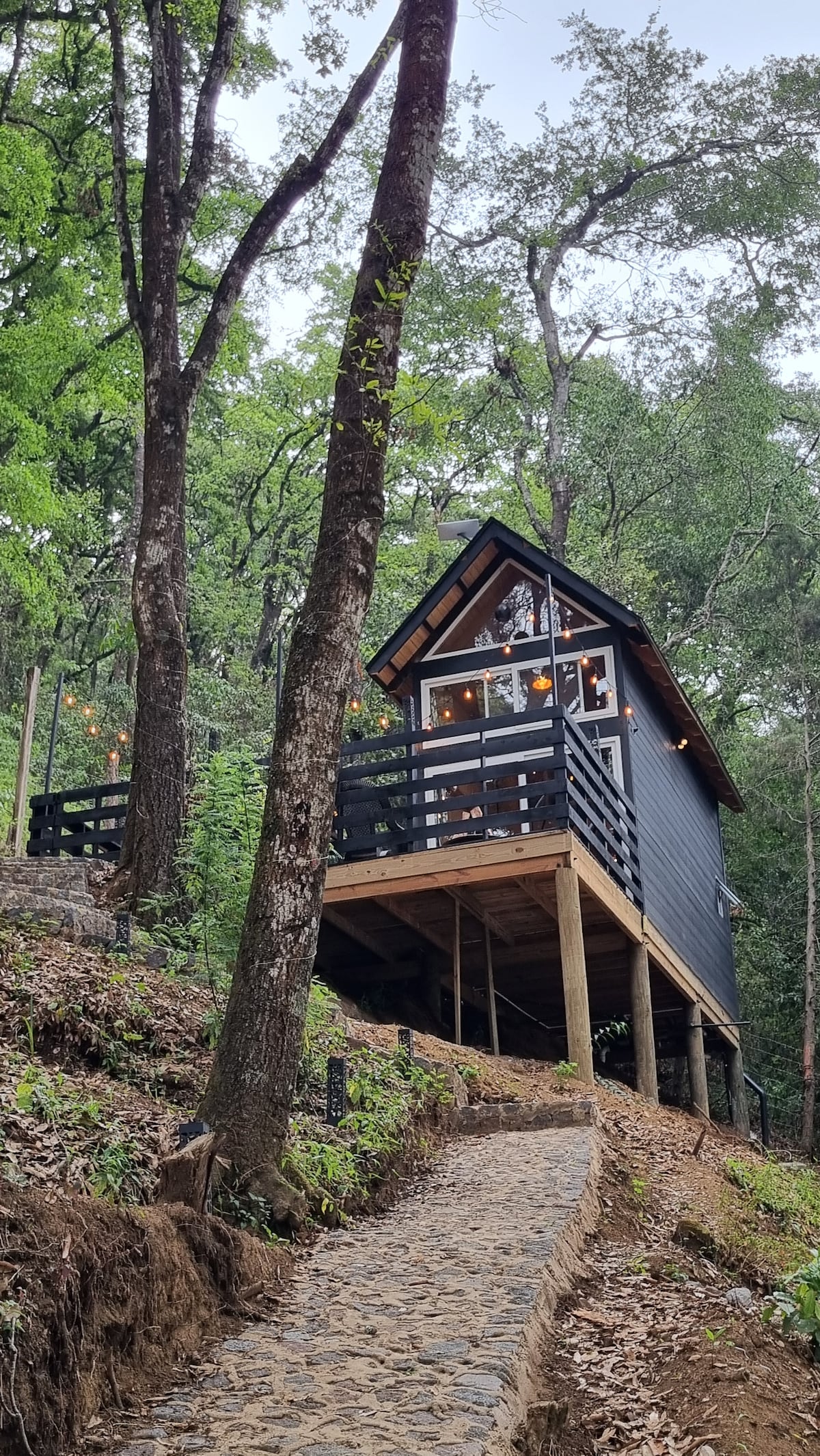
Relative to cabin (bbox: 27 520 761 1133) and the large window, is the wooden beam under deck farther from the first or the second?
the large window

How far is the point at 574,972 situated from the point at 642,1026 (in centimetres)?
262

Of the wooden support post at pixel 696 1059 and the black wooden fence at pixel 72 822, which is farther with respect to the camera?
the wooden support post at pixel 696 1059

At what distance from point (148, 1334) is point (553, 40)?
27.4 m

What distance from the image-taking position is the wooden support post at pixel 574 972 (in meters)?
12.0

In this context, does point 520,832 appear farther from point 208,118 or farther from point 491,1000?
point 208,118

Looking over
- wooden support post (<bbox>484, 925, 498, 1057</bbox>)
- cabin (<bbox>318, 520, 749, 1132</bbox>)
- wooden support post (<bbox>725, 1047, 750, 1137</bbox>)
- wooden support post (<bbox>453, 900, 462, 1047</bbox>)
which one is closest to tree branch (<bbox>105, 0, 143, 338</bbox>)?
cabin (<bbox>318, 520, 749, 1132</bbox>)

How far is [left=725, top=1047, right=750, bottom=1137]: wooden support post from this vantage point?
20578 millimetres

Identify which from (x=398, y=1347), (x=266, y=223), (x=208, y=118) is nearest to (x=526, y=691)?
(x=266, y=223)

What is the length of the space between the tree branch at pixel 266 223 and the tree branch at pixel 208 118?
0.86 m

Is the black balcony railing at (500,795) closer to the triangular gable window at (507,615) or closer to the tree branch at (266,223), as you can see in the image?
the triangular gable window at (507,615)

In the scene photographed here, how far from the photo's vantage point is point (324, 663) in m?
6.89

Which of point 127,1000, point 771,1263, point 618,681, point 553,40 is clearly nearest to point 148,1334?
point 127,1000

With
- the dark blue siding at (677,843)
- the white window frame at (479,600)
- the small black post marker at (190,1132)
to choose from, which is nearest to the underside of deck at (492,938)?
the dark blue siding at (677,843)

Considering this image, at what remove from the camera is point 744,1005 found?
81.6 ft
